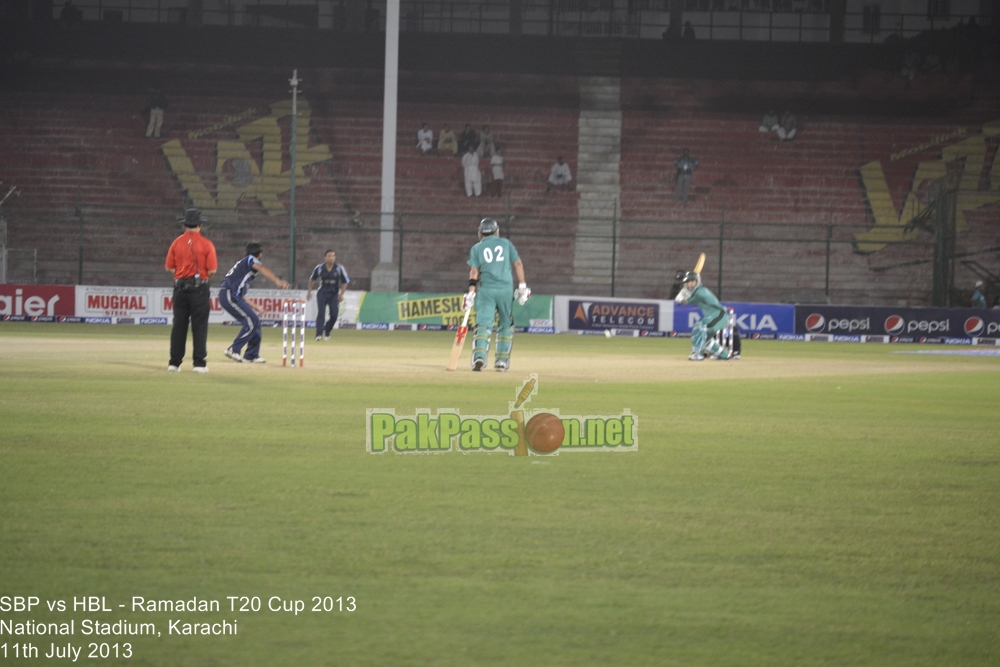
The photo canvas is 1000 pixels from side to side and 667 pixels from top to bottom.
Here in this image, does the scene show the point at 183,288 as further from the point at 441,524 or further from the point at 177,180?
the point at 177,180

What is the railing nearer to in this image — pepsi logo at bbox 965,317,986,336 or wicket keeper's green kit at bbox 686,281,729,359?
pepsi logo at bbox 965,317,986,336

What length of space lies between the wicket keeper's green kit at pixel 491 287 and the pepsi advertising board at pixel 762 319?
50.0ft

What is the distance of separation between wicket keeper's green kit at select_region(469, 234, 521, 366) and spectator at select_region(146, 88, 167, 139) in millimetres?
27808

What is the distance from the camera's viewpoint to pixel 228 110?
42250 millimetres

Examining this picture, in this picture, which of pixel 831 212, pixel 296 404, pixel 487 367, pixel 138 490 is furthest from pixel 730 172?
pixel 138 490

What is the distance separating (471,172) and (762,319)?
518 inches

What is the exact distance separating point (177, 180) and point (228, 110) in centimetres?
353

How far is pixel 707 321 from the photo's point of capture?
70.9 ft

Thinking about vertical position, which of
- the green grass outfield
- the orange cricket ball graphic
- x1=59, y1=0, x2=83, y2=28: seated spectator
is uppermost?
x1=59, y1=0, x2=83, y2=28: seated spectator

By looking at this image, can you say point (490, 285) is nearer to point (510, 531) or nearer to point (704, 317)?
point (704, 317)

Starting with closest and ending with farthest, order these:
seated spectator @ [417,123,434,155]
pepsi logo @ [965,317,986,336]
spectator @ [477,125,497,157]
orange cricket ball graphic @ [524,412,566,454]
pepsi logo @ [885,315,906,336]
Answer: orange cricket ball graphic @ [524,412,566,454] < pepsi logo @ [965,317,986,336] < pepsi logo @ [885,315,906,336] < spectator @ [477,125,497,157] < seated spectator @ [417,123,434,155]

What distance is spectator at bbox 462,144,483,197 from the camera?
40625 millimetres

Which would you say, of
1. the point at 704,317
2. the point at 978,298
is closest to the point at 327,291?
the point at 704,317

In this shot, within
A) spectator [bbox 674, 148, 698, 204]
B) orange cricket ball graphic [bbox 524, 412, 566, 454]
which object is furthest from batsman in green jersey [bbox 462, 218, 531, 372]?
spectator [bbox 674, 148, 698, 204]
